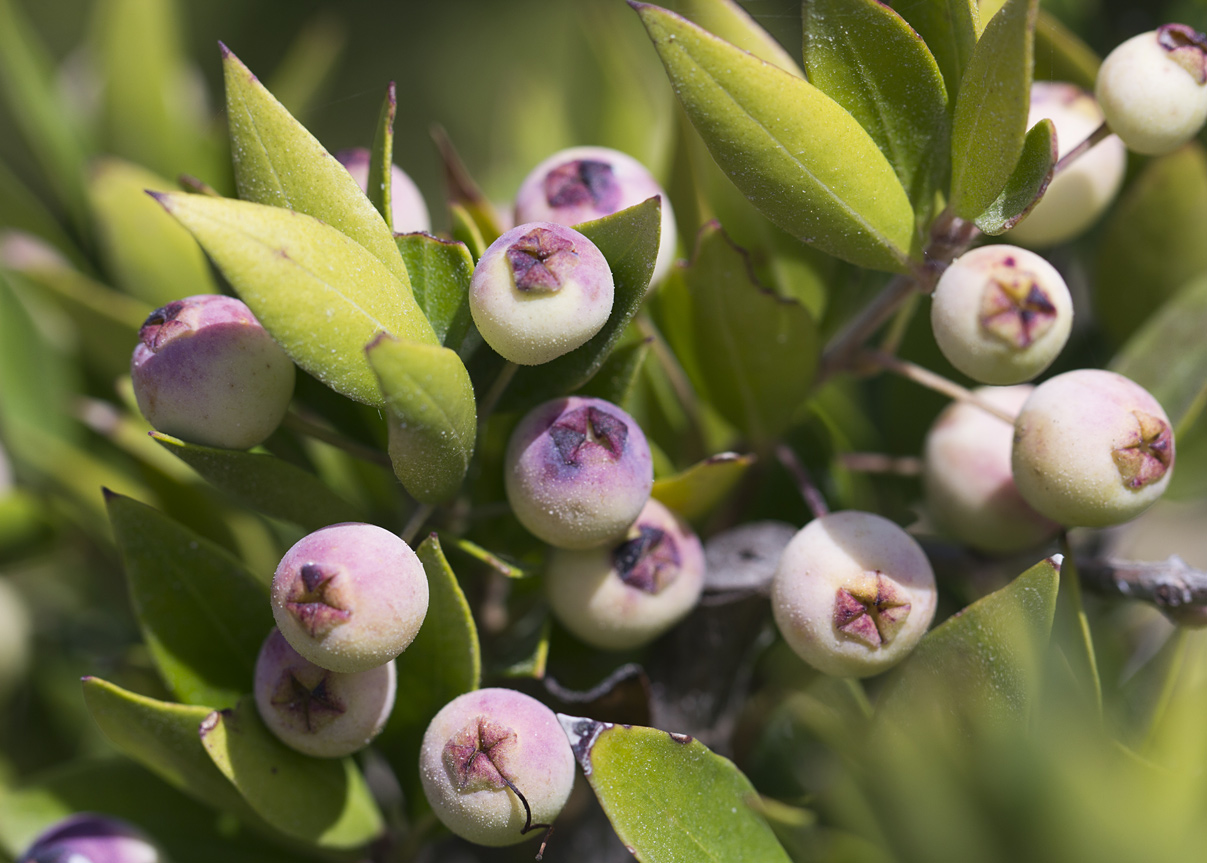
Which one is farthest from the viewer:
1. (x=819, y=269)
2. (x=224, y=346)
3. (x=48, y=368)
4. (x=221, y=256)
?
(x=48, y=368)

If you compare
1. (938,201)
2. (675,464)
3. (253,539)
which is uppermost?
(938,201)

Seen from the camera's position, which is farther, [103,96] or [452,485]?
[103,96]

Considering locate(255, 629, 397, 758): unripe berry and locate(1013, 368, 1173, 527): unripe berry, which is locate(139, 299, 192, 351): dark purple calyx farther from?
locate(1013, 368, 1173, 527): unripe berry

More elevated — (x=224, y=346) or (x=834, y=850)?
(x=224, y=346)

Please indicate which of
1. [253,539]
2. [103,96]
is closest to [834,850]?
[253,539]

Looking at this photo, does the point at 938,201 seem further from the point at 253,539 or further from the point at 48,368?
the point at 48,368

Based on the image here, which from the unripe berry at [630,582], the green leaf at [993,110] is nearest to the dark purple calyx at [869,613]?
the unripe berry at [630,582]

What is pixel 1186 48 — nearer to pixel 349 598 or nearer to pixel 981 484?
pixel 981 484

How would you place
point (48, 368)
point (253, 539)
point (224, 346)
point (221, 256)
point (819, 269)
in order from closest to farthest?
point (221, 256)
point (224, 346)
point (819, 269)
point (253, 539)
point (48, 368)
